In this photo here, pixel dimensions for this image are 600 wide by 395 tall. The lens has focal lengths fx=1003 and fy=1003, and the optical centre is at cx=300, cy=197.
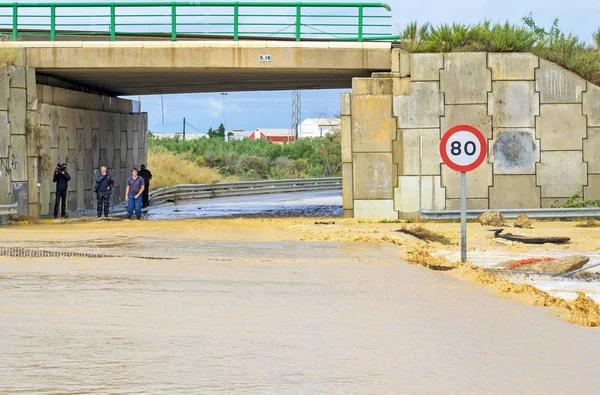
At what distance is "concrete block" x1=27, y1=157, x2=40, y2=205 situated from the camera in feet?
92.1

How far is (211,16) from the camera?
28.0 meters

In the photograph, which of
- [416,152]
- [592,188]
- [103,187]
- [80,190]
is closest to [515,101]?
[416,152]

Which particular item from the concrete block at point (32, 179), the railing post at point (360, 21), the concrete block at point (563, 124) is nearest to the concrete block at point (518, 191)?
the concrete block at point (563, 124)

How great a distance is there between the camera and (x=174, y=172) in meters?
59.9

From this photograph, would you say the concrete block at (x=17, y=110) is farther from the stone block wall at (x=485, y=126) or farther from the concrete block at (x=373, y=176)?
the concrete block at (x=373, y=176)

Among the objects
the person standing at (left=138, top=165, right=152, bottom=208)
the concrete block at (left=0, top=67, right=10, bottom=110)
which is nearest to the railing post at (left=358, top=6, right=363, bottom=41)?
the concrete block at (left=0, top=67, right=10, bottom=110)

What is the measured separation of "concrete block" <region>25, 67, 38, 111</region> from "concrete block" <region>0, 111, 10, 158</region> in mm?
910

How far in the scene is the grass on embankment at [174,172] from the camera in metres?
57.4

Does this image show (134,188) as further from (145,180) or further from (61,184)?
(145,180)

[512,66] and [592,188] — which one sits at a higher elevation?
[512,66]

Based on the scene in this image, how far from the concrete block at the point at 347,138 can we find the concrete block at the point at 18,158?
8.85m

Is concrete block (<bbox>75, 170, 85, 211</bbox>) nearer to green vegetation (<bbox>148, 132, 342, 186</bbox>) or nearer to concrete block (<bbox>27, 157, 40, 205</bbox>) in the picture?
concrete block (<bbox>27, 157, 40, 205</bbox>)

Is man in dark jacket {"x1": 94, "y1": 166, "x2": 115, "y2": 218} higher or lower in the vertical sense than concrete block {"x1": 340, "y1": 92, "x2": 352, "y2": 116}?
lower

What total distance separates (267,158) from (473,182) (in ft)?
166
